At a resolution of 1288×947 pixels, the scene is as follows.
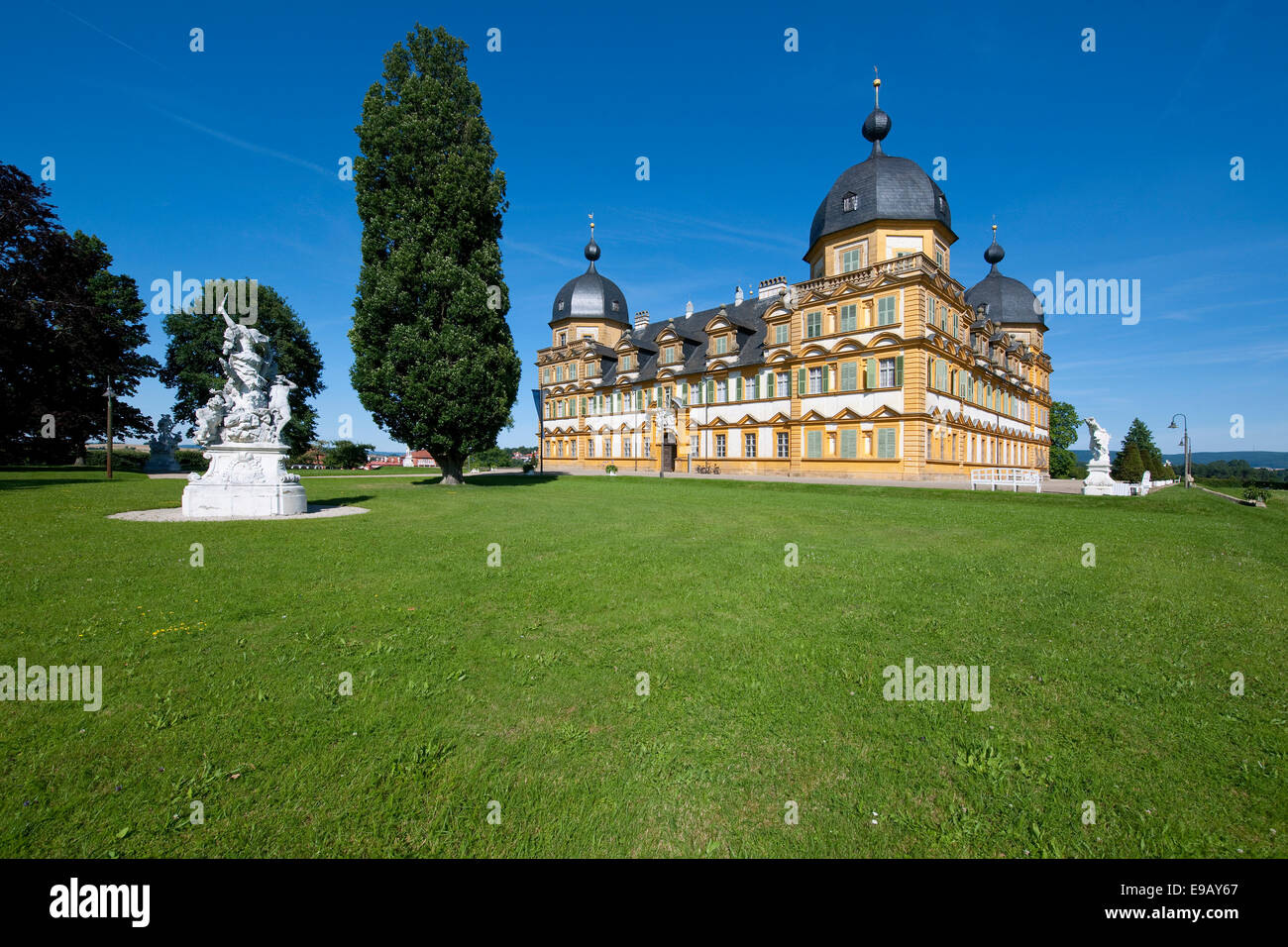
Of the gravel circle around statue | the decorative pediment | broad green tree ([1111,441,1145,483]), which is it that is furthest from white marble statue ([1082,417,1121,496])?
the gravel circle around statue

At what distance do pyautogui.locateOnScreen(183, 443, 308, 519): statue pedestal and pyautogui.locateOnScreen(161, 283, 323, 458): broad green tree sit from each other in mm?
27752

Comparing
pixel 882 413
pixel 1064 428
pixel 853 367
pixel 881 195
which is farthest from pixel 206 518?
pixel 1064 428

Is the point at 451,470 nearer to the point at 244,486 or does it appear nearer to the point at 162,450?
the point at 244,486

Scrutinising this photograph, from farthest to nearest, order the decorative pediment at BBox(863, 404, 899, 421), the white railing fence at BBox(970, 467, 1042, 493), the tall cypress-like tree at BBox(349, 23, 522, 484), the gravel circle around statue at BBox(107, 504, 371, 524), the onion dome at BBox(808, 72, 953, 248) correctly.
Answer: the onion dome at BBox(808, 72, 953, 248), the decorative pediment at BBox(863, 404, 899, 421), the white railing fence at BBox(970, 467, 1042, 493), the tall cypress-like tree at BBox(349, 23, 522, 484), the gravel circle around statue at BBox(107, 504, 371, 524)

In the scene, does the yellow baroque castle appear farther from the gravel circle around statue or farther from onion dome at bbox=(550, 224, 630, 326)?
the gravel circle around statue

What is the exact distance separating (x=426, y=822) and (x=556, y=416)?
60.4 meters

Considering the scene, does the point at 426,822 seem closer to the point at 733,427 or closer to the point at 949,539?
the point at 949,539

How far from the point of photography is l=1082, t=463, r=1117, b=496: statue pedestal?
22.8 meters

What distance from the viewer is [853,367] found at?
35.4 meters

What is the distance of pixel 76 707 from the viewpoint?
380 cm

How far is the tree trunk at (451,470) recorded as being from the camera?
26.6 metres

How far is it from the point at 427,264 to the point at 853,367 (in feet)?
88.5
